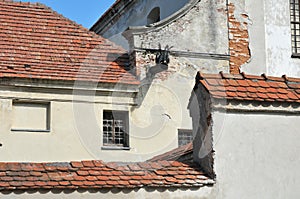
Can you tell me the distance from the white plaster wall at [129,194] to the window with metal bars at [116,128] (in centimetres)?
878

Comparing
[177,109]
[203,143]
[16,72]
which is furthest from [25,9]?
[203,143]

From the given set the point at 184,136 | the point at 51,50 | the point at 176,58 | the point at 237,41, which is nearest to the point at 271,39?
the point at 237,41

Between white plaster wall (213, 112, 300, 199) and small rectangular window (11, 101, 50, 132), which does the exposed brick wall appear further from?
white plaster wall (213, 112, 300, 199)

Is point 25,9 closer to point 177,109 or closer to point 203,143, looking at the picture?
point 177,109

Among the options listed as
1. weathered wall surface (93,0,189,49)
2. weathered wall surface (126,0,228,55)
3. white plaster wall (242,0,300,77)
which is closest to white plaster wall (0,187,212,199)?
weathered wall surface (126,0,228,55)

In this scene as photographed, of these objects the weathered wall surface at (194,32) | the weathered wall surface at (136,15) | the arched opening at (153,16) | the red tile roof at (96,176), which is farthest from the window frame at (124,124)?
the red tile roof at (96,176)

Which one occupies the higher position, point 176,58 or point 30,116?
point 176,58

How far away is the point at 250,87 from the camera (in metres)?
9.48

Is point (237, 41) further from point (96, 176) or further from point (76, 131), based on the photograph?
point (96, 176)

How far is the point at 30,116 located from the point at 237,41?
6.27m

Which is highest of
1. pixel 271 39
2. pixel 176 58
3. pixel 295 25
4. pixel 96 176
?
pixel 295 25

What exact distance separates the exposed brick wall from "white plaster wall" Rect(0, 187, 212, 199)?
986 centimetres

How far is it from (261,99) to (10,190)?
12.2ft

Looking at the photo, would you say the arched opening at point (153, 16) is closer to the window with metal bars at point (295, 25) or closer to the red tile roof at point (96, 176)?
the window with metal bars at point (295, 25)
